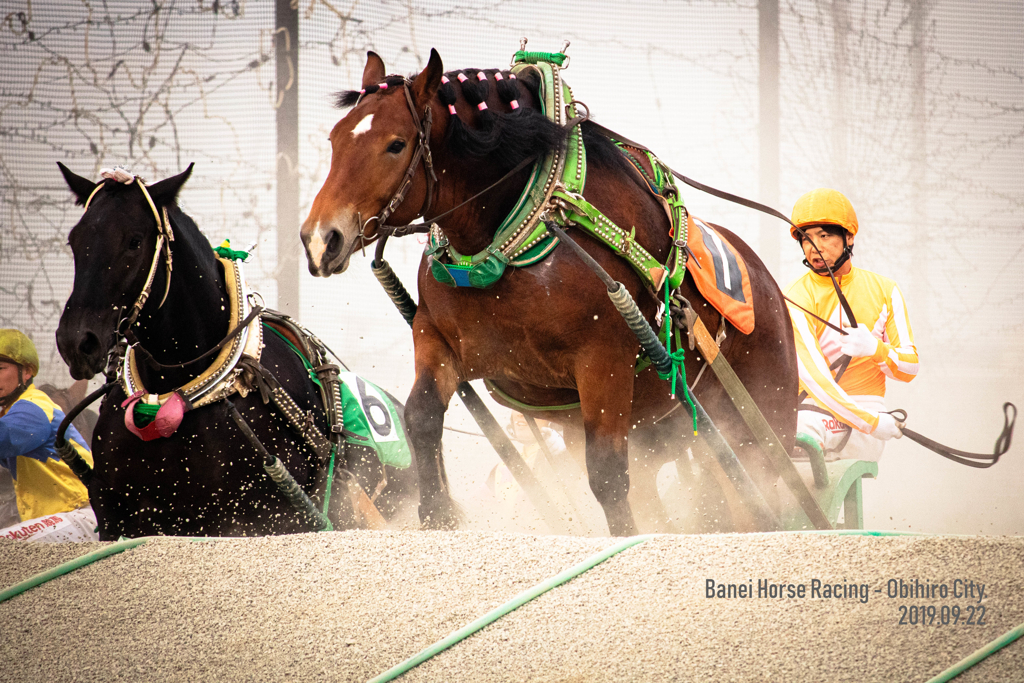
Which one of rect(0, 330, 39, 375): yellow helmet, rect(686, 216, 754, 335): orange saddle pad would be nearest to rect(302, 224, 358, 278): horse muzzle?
rect(686, 216, 754, 335): orange saddle pad

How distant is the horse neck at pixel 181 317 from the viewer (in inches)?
98.8

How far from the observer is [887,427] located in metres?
3.24

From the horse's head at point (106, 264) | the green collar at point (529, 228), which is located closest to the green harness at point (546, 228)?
the green collar at point (529, 228)

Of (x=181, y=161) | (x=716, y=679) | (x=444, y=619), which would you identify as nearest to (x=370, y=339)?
(x=181, y=161)

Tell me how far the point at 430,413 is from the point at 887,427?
185cm

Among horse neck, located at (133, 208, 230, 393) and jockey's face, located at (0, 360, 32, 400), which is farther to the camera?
jockey's face, located at (0, 360, 32, 400)

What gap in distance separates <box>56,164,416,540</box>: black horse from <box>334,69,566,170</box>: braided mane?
0.68 metres

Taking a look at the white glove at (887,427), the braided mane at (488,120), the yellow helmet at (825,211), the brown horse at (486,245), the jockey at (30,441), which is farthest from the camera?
the yellow helmet at (825,211)

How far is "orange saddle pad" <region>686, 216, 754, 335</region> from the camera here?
255cm

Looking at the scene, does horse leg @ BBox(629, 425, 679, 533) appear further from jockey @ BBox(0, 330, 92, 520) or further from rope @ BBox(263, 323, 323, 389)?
jockey @ BBox(0, 330, 92, 520)

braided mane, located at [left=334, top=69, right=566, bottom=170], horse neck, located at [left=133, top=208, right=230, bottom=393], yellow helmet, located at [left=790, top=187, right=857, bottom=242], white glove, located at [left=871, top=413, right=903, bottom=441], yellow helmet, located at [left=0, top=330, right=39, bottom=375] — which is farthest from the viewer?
yellow helmet, located at [left=0, top=330, right=39, bottom=375]

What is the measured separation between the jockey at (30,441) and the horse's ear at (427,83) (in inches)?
82.3

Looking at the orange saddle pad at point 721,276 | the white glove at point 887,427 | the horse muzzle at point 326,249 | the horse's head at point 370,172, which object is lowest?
the white glove at point 887,427

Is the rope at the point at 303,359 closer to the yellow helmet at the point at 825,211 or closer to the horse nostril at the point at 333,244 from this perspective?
the horse nostril at the point at 333,244
